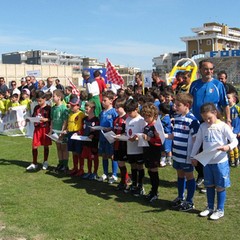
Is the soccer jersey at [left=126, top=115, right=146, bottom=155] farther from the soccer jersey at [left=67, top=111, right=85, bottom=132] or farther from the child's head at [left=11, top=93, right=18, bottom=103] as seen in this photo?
the child's head at [left=11, top=93, right=18, bottom=103]

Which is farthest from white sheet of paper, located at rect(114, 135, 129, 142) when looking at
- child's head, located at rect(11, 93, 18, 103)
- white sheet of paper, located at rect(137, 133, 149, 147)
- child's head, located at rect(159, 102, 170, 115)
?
child's head, located at rect(11, 93, 18, 103)

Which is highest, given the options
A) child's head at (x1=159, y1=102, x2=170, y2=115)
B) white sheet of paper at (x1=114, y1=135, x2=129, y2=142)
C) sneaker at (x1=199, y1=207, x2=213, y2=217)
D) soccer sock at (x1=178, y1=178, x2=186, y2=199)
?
child's head at (x1=159, y1=102, x2=170, y2=115)

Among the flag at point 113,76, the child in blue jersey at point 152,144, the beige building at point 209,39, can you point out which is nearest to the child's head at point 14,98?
the flag at point 113,76

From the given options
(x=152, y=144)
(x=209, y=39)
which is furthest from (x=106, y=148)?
(x=209, y=39)

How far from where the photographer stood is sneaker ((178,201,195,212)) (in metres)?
5.37

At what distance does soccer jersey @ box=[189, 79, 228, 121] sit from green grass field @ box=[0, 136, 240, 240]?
4.93 feet

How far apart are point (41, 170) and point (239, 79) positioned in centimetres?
6430

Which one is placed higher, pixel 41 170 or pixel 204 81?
pixel 204 81

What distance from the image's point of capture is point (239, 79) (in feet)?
221

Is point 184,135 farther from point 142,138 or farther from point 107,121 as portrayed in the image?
point 107,121

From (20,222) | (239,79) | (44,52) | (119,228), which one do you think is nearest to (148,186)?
(119,228)

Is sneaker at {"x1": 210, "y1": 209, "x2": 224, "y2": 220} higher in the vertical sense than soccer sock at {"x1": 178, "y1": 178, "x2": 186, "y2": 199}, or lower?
lower

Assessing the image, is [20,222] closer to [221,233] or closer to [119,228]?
[119,228]

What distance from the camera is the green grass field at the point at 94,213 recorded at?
4574 millimetres
